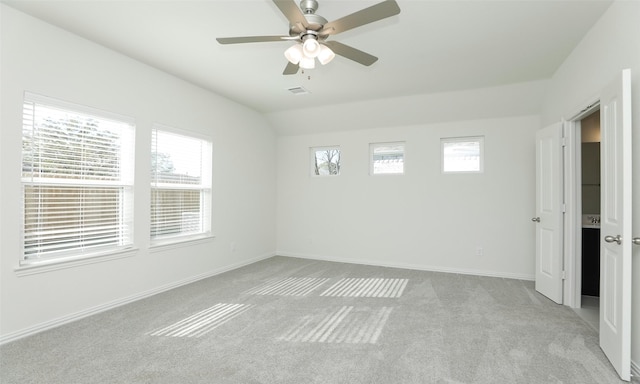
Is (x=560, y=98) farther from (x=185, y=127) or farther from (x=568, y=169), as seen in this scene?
(x=185, y=127)

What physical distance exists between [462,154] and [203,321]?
4.39 m

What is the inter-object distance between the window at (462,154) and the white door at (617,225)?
2.59 meters

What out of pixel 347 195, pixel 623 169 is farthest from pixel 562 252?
pixel 347 195

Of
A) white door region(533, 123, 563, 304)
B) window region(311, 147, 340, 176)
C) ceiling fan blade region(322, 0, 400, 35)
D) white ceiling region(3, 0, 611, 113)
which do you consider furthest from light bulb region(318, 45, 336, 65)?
window region(311, 147, 340, 176)

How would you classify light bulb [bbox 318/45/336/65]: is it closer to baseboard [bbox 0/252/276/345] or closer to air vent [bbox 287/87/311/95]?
air vent [bbox 287/87/311/95]

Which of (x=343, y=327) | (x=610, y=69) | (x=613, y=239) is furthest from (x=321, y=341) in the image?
(x=610, y=69)

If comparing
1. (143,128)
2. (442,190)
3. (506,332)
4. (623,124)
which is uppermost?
(143,128)

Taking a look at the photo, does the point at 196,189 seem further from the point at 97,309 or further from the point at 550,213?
the point at 550,213

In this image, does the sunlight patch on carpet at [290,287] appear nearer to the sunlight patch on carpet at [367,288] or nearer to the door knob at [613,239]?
the sunlight patch on carpet at [367,288]

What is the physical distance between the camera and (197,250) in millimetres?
4422

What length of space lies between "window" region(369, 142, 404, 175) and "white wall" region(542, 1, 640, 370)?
2.26 m

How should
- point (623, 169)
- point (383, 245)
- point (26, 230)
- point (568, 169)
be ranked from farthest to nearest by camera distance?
1. point (383, 245)
2. point (568, 169)
3. point (26, 230)
4. point (623, 169)

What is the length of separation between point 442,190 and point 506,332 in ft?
8.72

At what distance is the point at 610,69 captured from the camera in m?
2.53
